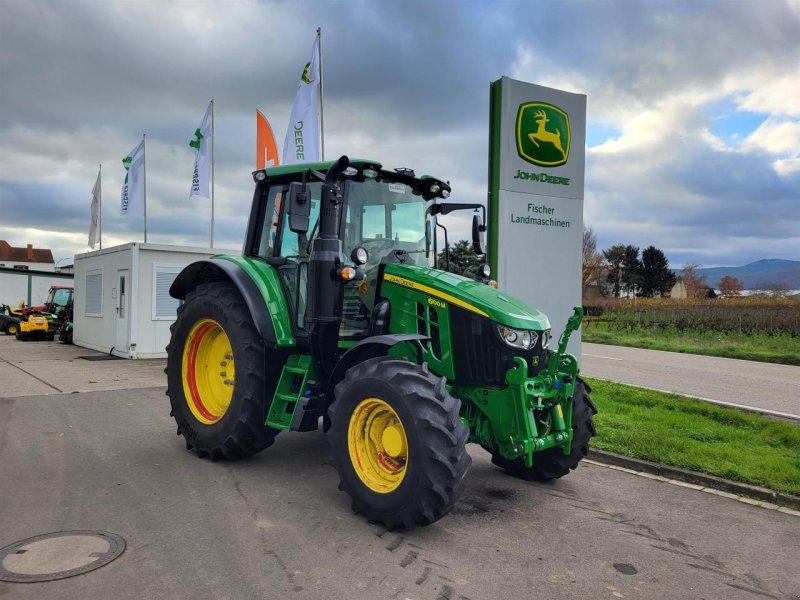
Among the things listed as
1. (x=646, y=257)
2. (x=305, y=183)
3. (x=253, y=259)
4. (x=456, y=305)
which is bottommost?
(x=456, y=305)

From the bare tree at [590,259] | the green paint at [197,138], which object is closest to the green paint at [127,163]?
the green paint at [197,138]

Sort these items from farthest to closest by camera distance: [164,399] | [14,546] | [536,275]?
[164,399], [536,275], [14,546]

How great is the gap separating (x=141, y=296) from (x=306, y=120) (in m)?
6.08

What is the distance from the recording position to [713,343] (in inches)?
830

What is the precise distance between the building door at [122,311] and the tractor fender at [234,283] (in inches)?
393

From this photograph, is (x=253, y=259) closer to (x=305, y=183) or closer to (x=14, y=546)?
(x=305, y=183)

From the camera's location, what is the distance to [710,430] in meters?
7.33

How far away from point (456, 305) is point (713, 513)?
2.60 m

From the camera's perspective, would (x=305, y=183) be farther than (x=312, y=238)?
No

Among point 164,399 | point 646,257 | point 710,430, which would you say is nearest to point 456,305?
point 710,430

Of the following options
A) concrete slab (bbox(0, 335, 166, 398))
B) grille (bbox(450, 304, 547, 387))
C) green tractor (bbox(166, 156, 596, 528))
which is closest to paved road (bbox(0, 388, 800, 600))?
green tractor (bbox(166, 156, 596, 528))

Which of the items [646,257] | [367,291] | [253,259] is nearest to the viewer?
[367,291]

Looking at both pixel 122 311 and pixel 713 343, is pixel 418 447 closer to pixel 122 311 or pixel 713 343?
pixel 122 311

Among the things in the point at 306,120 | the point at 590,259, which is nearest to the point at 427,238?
the point at 306,120
